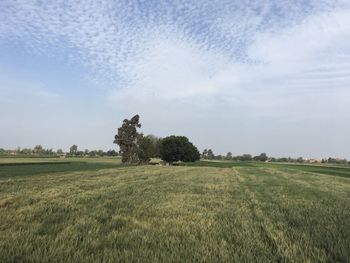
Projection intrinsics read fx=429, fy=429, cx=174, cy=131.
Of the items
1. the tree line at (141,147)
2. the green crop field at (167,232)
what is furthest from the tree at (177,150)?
the green crop field at (167,232)

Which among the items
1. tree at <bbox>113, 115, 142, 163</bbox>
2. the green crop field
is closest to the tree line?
tree at <bbox>113, 115, 142, 163</bbox>

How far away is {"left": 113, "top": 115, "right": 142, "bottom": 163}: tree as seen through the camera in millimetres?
126450

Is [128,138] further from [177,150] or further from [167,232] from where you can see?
[167,232]

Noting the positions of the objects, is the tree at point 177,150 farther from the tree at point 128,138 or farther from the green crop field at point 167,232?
the green crop field at point 167,232

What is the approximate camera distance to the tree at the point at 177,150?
12694cm

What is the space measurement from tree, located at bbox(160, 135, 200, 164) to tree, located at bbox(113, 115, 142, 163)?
848cm

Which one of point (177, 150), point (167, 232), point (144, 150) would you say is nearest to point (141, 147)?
point (144, 150)

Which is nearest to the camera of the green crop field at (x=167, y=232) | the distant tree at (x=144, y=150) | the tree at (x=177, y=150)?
the green crop field at (x=167, y=232)

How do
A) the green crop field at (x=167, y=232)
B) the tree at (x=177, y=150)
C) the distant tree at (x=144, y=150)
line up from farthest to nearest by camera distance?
1. the tree at (x=177, y=150)
2. the distant tree at (x=144, y=150)
3. the green crop field at (x=167, y=232)

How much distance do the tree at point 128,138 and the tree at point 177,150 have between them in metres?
8.48

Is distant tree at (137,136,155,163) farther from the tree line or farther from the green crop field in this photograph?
the green crop field

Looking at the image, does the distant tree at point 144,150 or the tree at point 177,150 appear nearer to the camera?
the distant tree at point 144,150

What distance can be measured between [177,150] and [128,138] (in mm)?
15026

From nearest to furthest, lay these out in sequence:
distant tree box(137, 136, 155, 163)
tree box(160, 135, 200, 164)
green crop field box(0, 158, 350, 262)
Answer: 1. green crop field box(0, 158, 350, 262)
2. distant tree box(137, 136, 155, 163)
3. tree box(160, 135, 200, 164)
